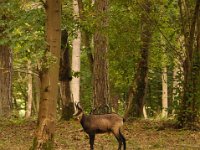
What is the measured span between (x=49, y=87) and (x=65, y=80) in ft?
23.7

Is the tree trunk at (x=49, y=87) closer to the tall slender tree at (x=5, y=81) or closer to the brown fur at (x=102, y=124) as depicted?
the brown fur at (x=102, y=124)

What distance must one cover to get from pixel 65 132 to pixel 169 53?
420 centimetres

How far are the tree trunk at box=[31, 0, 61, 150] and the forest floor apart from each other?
219 centimetres

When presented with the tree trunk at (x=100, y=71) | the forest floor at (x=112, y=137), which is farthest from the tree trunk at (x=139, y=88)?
the tree trunk at (x=100, y=71)

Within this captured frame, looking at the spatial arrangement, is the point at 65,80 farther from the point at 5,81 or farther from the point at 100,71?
the point at 5,81

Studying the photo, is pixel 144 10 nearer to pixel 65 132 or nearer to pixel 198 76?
pixel 198 76

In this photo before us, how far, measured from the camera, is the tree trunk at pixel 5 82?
19.5 meters

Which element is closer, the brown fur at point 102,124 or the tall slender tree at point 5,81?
the brown fur at point 102,124

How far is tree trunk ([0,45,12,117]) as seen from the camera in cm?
1950

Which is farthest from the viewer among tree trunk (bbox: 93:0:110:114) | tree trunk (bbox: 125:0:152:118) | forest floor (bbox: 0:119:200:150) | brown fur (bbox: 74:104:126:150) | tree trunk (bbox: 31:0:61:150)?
tree trunk (bbox: 125:0:152:118)

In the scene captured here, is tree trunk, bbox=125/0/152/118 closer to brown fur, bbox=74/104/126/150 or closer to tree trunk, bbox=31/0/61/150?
brown fur, bbox=74/104/126/150

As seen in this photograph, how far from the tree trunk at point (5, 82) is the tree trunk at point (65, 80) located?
10.2 feet

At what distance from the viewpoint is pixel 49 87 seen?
1000 centimetres

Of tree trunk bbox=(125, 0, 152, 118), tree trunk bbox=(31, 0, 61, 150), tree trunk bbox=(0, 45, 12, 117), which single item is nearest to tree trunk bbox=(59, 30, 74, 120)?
tree trunk bbox=(125, 0, 152, 118)
